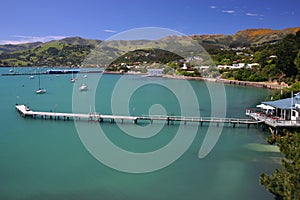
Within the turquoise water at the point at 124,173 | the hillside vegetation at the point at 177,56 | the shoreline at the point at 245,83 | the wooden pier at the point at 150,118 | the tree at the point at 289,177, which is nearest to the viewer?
the tree at the point at 289,177

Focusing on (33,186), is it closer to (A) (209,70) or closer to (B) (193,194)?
(B) (193,194)

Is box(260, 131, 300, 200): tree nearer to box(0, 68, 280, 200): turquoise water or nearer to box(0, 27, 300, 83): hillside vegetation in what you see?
box(0, 68, 280, 200): turquoise water

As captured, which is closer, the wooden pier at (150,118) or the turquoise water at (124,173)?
the turquoise water at (124,173)

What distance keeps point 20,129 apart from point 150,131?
364 inches

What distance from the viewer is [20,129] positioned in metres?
21.7

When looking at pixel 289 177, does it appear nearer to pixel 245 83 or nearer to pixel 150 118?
pixel 150 118

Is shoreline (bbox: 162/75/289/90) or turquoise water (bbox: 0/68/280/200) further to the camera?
shoreline (bbox: 162/75/289/90)

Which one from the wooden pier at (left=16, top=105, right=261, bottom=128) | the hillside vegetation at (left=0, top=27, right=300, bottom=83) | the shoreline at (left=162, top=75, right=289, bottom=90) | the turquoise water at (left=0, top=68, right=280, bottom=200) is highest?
the hillside vegetation at (left=0, top=27, right=300, bottom=83)

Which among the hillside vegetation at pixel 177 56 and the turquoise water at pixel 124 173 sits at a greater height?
the hillside vegetation at pixel 177 56

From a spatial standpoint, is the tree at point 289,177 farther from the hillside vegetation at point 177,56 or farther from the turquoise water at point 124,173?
the hillside vegetation at point 177,56

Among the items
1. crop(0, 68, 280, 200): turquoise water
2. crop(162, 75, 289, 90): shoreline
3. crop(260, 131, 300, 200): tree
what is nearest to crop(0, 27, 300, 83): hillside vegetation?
crop(162, 75, 289, 90): shoreline

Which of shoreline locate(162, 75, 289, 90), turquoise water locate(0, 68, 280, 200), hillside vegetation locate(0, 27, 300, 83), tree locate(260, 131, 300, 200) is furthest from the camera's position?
shoreline locate(162, 75, 289, 90)

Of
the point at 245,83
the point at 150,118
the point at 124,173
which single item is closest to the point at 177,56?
the point at 245,83

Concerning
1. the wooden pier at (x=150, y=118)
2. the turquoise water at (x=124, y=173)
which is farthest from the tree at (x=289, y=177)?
the wooden pier at (x=150, y=118)
